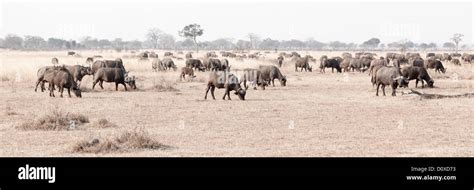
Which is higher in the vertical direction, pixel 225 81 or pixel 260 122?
pixel 225 81

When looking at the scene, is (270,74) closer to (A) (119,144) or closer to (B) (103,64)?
(B) (103,64)

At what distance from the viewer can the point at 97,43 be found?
18962cm

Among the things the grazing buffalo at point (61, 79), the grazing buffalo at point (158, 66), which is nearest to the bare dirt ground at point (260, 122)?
the grazing buffalo at point (61, 79)

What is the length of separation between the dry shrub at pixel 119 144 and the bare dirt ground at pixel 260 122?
0.25m

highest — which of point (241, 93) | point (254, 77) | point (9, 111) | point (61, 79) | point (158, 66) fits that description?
point (61, 79)

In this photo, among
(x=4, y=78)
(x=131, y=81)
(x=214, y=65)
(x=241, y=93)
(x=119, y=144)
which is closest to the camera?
(x=119, y=144)

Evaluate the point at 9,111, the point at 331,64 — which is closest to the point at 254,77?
the point at 9,111

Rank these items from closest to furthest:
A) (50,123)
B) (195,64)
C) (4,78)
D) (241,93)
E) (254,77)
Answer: (50,123), (241,93), (254,77), (4,78), (195,64)

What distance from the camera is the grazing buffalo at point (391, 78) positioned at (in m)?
25.2

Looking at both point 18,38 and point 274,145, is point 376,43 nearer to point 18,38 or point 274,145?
point 18,38

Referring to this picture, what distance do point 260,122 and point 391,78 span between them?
989cm

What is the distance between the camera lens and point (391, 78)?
2538cm

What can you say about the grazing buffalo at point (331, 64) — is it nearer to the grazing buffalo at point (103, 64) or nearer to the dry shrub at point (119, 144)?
the grazing buffalo at point (103, 64)

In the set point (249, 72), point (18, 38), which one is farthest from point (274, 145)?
point (18, 38)
